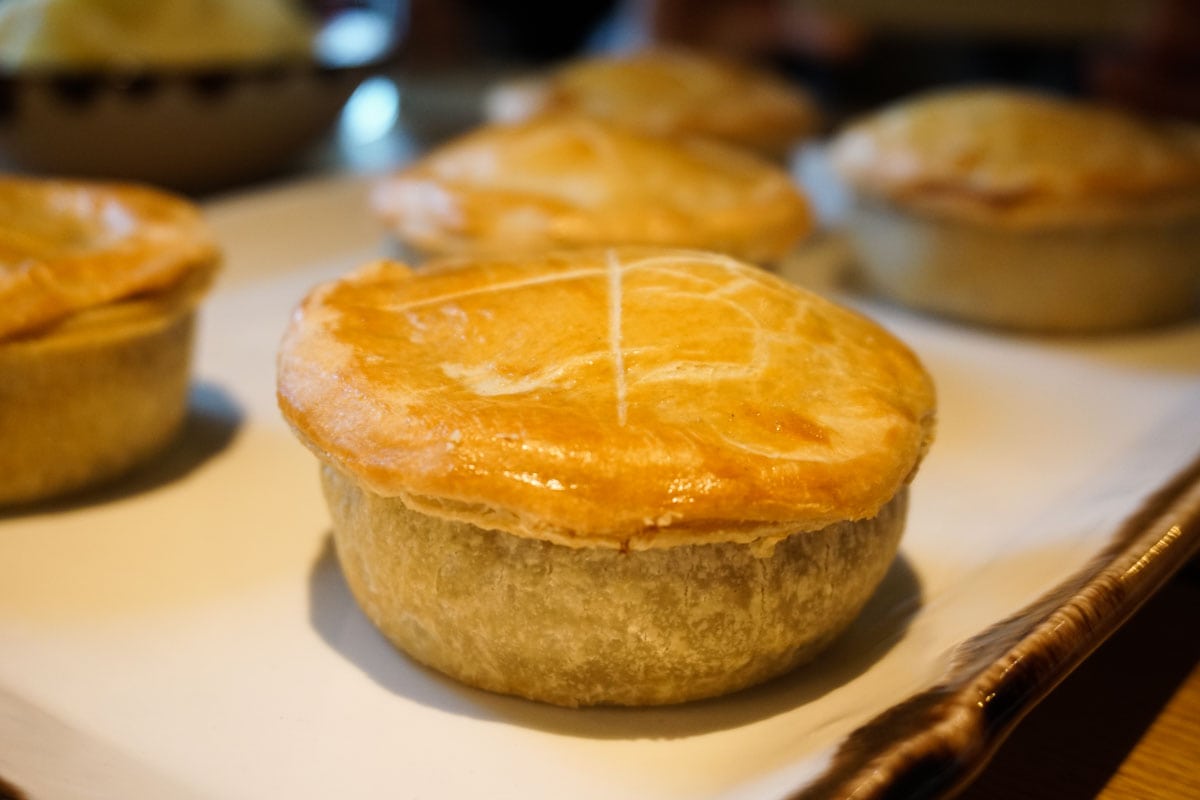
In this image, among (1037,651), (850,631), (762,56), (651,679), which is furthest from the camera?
(762,56)

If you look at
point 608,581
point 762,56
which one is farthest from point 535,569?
point 762,56

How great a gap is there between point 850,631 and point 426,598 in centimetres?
63

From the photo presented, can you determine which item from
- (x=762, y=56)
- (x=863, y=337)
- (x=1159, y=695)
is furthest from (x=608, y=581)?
(x=762, y=56)

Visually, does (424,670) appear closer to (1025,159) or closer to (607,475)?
(607,475)

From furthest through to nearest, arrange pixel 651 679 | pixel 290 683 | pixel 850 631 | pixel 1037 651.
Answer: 1. pixel 850 631
2. pixel 290 683
3. pixel 651 679
4. pixel 1037 651

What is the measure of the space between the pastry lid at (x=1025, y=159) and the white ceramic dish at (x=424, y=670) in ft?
2.29

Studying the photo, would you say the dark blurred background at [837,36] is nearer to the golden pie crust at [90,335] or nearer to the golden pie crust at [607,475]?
the golden pie crust at [90,335]

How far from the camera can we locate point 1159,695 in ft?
5.59

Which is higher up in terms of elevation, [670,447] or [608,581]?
[670,447]

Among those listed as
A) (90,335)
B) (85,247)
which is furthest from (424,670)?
(85,247)

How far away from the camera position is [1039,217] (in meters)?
2.91

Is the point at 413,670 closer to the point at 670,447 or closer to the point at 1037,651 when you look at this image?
the point at 670,447

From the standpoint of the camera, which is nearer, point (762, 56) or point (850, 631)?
point (850, 631)

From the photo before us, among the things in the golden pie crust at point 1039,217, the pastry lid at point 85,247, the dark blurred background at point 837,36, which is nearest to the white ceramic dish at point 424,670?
the pastry lid at point 85,247
